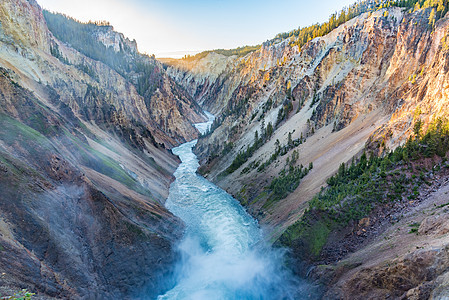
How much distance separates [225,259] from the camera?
23.7m

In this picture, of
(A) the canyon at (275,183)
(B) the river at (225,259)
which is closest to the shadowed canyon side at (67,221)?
(A) the canyon at (275,183)

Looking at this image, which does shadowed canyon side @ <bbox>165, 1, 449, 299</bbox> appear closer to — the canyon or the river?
the canyon

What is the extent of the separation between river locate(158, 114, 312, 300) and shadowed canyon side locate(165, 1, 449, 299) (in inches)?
61.3

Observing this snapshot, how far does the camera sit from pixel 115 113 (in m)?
54.5

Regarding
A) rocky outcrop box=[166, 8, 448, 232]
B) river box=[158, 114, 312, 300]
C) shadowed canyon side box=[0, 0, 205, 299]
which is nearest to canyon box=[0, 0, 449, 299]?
shadowed canyon side box=[0, 0, 205, 299]

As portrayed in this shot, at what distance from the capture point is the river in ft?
62.7

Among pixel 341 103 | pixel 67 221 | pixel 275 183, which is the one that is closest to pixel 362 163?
pixel 275 183

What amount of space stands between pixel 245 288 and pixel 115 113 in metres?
45.1

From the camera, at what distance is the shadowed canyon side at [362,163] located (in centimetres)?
1345

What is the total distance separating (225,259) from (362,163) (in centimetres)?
1430

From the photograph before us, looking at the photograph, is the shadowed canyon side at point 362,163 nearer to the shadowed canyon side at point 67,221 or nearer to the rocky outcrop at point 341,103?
the rocky outcrop at point 341,103

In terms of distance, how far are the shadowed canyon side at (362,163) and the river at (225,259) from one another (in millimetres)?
1558

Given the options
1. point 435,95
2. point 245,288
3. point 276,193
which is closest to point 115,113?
point 276,193

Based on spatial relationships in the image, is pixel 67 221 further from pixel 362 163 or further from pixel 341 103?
pixel 341 103
